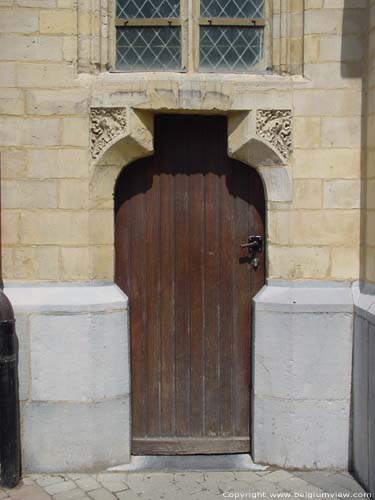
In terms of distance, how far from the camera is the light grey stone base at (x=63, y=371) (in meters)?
4.70

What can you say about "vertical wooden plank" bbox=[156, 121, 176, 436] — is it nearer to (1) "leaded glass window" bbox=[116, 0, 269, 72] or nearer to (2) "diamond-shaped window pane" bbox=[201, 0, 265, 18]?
(1) "leaded glass window" bbox=[116, 0, 269, 72]

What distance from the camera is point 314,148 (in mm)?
4699

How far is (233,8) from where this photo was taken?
15.9 feet

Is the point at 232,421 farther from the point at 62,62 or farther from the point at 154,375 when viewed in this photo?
the point at 62,62

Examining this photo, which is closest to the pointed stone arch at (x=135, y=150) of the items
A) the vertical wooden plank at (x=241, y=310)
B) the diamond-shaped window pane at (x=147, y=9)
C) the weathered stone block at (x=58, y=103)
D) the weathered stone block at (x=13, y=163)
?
the weathered stone block at (x=58, y=103)

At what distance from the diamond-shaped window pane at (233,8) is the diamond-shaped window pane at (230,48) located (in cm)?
9

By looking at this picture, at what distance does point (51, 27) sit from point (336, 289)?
108 inches

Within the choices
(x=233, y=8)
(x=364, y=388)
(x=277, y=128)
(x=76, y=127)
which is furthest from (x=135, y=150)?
(x=364, y=388)

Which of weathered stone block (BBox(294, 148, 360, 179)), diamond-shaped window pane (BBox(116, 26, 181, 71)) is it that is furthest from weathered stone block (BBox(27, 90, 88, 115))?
weathered stone block (BBox(294, 148, 360, 179))

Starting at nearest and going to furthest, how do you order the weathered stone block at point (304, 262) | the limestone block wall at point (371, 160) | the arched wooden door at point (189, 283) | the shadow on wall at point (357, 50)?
the limestone block wall at point (371, 160) < the shadow on wall at point (357, 50) < the weathered stone block at point (304, 262) < the arched wooden door at point (189, 283)

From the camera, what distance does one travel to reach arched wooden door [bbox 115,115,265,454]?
4973 millimetres

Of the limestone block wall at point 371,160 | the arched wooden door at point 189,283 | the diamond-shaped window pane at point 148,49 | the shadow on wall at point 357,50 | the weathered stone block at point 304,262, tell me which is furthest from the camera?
the arched wooden door at point 189,283

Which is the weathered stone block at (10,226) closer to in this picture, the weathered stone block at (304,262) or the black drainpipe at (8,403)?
the black drainpipe at (8,403)

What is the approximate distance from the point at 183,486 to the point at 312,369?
47.6 inches
